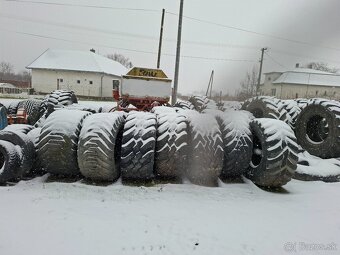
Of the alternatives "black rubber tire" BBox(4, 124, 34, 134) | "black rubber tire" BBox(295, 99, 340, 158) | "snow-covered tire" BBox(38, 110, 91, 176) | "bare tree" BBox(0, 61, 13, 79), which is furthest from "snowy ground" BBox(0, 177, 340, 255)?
"bare tree" BBox(0, 61, 13, 79)

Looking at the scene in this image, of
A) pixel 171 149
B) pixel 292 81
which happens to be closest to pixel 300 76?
pixel 292 81

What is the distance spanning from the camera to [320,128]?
6996 mm

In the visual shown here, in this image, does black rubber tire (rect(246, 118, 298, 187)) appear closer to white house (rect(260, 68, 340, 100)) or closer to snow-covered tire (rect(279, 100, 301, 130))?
white house (rect(260, 68, 340, 100))

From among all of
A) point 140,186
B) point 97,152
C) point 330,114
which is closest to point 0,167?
point 97,152

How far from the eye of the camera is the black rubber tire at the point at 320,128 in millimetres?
6004

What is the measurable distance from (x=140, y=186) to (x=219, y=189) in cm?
112

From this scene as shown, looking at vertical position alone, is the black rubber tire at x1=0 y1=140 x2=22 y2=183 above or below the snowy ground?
above

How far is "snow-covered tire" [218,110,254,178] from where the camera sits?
459 cm

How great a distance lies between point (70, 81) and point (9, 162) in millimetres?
36425

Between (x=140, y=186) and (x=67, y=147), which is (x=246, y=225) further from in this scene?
(x=67, y=147)

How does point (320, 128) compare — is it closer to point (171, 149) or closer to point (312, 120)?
point (312, 120)

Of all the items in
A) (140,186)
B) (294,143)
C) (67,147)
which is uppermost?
(294,143)

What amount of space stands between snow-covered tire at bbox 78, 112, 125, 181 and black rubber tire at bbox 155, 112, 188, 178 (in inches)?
26.1

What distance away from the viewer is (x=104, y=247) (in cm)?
259
